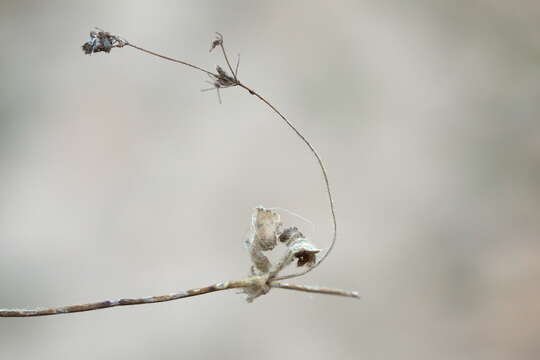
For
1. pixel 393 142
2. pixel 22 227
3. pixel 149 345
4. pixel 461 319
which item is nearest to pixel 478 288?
pixel 461 319

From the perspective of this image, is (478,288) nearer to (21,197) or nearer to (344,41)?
(344,41)

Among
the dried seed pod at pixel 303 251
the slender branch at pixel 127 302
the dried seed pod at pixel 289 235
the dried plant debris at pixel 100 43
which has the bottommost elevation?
the slender branch at pixel 127 302

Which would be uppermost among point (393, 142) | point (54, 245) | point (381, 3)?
point (381, 3)

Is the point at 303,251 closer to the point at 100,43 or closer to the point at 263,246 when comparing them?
the point at 263,246

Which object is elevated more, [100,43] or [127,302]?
[100,43]

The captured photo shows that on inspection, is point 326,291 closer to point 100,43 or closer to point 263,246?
point 263,246

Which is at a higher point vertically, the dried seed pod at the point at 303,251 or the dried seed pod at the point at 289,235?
the dried seed pod at the point at 289,235

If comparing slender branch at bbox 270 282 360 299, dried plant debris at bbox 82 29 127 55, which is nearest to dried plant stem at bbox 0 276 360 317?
slender branch at bbox 270 282 360 299

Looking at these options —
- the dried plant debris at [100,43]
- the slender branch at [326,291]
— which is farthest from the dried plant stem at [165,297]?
the dried plant debris at [100,43]

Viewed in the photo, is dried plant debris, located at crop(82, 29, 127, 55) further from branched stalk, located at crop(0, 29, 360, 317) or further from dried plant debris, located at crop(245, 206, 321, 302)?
dried plant debris, located at crop(245, 206, 321, 302)

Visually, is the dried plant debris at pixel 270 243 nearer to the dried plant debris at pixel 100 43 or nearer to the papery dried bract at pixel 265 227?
the papery dried bract at pixel 265 227

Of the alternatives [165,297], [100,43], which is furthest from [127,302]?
[100,43]
